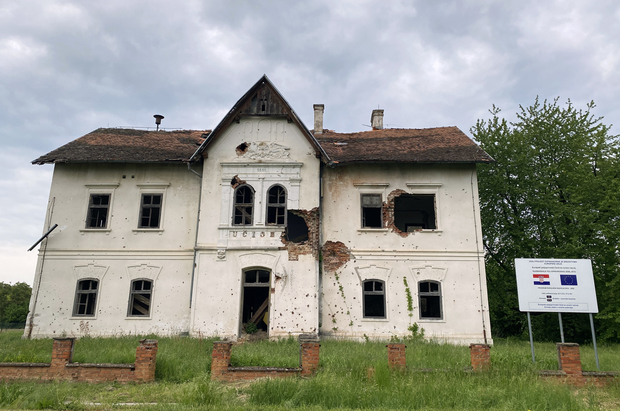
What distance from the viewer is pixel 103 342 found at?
1209cm

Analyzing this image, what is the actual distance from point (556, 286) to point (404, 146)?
863 centimetres

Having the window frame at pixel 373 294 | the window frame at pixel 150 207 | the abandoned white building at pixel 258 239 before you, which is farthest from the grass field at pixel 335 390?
the window frame at pixel 150 207

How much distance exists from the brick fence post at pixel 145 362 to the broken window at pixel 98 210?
8.99 meters

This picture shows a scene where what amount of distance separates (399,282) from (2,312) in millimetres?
51688

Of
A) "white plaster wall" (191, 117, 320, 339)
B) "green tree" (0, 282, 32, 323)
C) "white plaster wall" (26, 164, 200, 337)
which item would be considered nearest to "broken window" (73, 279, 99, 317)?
"white plaster wall" (26, 164, 200, 337)

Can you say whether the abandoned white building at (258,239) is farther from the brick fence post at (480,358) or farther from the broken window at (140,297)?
the brick fence post at (480,358)

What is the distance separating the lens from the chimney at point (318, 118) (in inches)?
773

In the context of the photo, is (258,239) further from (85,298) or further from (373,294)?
(85,298)

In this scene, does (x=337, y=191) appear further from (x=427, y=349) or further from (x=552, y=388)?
(x=552, y=388)

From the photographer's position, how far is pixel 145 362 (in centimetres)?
816

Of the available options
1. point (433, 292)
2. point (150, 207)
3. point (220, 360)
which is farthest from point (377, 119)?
point (220, 360)

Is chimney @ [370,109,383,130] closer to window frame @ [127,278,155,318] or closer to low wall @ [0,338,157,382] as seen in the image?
window frame @ [127,278,155,318]

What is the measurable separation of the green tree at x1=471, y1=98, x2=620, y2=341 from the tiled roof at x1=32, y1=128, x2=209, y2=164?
14725mm

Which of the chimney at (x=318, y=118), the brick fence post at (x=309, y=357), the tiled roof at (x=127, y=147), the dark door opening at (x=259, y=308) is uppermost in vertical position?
the chimney at (x=318, y=118)
